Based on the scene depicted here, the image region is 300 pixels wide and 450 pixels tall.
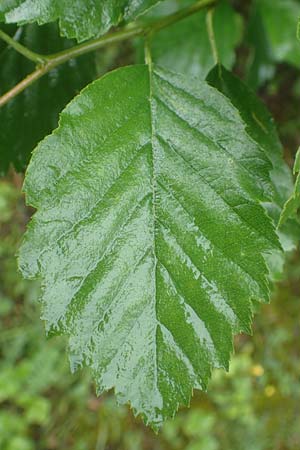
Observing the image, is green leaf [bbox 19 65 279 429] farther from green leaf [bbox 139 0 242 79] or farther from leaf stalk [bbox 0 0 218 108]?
green leaf [bbox 139 0 242 79]

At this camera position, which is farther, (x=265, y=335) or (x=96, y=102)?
(x=265, y=335)

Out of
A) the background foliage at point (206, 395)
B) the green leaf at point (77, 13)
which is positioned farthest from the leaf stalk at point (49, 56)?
the background foliage at point (206, 395)

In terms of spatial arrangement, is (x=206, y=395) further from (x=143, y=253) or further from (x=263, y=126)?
(x=143, y=253)

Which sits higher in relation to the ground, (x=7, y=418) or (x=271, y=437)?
(x=7, y=418)

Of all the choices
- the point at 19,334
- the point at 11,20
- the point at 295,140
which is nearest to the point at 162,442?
the point at 19,334

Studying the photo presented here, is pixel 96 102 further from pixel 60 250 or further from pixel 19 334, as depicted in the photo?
pixel 19 334

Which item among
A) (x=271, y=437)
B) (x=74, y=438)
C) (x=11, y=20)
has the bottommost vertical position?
(x=271, y=437)

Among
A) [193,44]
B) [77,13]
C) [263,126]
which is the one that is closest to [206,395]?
[193,44]
